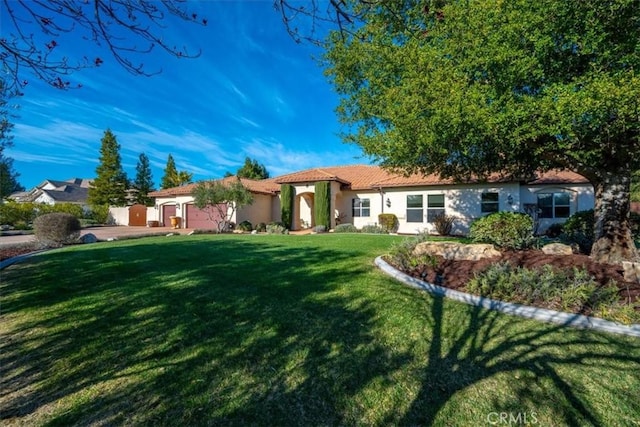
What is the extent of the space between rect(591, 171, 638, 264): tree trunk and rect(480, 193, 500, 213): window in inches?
403

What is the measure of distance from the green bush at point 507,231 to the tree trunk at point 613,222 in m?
1.54

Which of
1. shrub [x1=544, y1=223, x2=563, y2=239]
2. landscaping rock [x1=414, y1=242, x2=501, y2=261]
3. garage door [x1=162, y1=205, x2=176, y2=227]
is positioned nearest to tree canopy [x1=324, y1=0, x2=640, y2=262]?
landscaping rock [x1=414, y1=242, x2=501, y2=261]

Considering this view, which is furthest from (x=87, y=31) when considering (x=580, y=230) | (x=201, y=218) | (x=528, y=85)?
(x=201, y=218)

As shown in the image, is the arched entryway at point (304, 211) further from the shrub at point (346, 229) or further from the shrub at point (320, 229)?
the shrub at point (346, 229)

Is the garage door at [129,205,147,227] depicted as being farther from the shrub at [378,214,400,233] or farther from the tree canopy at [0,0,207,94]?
the tree canopy at [0,0,207,94]

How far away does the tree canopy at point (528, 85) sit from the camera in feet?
17.3

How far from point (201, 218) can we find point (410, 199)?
658 inches

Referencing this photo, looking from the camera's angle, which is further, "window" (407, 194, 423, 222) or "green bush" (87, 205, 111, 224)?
"green bush" (87, 205, 111, 224)

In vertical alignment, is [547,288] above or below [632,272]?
below

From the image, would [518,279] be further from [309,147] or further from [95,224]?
[95,224]

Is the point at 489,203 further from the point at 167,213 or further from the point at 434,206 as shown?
the point at 167,213

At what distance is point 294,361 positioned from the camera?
10.6 feet

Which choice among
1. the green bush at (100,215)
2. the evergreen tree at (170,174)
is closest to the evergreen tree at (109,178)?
the green bush at (100,215)

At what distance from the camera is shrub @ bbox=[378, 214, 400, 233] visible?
766 inches
